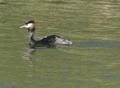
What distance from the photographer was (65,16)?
4084cm

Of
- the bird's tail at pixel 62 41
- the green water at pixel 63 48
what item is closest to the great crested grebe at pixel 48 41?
the bird's tail at pixel 62 41

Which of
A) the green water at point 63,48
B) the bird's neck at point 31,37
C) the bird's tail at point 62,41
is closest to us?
the green water at point 63,48

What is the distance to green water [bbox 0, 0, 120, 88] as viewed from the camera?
2234 centimetres

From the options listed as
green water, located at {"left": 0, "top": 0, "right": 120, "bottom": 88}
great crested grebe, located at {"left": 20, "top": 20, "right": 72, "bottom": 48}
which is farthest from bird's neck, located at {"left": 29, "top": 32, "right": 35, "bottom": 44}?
green water, located at {"left": 0, "top": 0, "right": 120, "bottom": 88}

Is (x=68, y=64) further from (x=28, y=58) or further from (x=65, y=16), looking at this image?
(x=65, y=16)

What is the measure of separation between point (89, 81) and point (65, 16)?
62.5 feet

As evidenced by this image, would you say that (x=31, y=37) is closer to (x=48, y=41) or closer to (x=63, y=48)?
(x=48, y=41)

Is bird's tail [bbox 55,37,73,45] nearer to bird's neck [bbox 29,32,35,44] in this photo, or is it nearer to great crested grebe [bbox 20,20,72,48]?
great crested grebe [bbox 20,20,72,48]

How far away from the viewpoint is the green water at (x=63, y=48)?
22344mm

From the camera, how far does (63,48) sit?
98.4ft

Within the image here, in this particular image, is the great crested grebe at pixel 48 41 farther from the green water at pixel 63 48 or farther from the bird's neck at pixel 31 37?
the green water at pixel 63 48

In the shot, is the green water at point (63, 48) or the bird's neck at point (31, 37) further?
the bird's neck at point (31, 37)

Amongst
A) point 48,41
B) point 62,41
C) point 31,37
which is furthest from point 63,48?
point 31,37

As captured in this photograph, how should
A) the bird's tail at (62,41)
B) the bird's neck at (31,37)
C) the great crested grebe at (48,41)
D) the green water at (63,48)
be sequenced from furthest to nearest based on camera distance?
the bird's neck at (31,37)
the great crested grebe at (48,41)
the bird's tail at (62,41)
the green water at (63,48)
